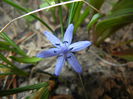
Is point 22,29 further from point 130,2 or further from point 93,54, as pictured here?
point 130,2

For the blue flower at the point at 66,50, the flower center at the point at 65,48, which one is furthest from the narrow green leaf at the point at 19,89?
the flower center at the point at 65,48

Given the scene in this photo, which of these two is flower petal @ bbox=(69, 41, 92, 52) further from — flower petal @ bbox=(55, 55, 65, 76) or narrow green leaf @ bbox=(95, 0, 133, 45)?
narrow green leaf @ bbox=(95, 0, 133, 45)

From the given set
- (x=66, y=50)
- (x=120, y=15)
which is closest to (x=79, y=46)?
(x=66, y=50)

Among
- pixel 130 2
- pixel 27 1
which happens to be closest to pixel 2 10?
pixel 27 1

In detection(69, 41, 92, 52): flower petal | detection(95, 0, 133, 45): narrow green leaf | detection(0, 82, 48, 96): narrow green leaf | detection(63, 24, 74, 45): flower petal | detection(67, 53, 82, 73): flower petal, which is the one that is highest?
detection(95, 0, 133, 45): narrow green leaf

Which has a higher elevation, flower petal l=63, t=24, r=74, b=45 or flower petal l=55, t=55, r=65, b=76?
flower petal l=63, t=24, r=74, b=45

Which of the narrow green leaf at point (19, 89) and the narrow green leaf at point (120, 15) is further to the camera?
the narrow green leaf at point (120, 15)

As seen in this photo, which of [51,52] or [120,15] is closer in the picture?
[51,52]

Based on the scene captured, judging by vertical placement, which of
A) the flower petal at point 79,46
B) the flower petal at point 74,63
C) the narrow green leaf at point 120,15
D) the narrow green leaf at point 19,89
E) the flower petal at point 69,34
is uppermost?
the narrow green leaf at point 120,15

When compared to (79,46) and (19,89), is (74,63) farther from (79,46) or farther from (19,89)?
(19,89)

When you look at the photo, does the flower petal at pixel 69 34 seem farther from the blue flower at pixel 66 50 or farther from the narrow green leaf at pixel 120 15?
the narrow green leaf at pixel 120 15

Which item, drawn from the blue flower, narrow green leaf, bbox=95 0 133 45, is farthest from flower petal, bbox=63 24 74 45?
narrow green leaf, bbox=95 0 133 45
